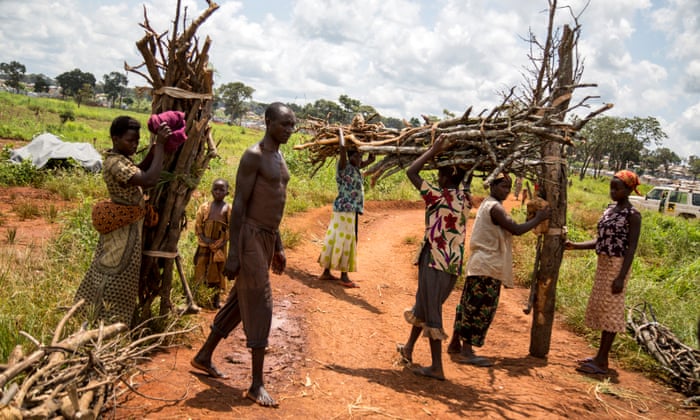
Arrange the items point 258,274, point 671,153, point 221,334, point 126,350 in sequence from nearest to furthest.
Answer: point 126,350 < point 258,274 < point 221,334 < point 671,153

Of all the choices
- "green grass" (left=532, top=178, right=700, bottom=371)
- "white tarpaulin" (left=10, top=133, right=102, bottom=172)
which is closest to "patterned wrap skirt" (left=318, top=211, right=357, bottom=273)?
"green grass" (left=532, top=178, right=700, bottom=371)

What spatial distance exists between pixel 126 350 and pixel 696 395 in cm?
423

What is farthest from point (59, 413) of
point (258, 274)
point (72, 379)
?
point (258, 274)

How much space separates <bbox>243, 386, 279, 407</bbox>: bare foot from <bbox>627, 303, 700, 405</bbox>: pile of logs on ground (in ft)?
10.6

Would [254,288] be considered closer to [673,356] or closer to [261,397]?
[261,397]

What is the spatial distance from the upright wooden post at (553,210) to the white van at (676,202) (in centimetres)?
1499

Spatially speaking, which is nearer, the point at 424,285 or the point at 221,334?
the point at 221,334

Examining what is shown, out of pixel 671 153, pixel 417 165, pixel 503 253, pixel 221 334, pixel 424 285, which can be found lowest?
pixel 221 334

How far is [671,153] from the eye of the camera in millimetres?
65062

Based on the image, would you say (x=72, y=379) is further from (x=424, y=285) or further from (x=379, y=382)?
(x=424, y=285)

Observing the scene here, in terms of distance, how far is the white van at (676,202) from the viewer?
17.0 metres

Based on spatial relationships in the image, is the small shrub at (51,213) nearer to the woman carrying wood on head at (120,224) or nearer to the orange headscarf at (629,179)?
the woman carrying wood on head at (120,224)

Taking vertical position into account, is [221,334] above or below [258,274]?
below

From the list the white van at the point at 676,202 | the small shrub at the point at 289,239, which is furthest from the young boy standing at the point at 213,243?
the white van at the point at 676,202
